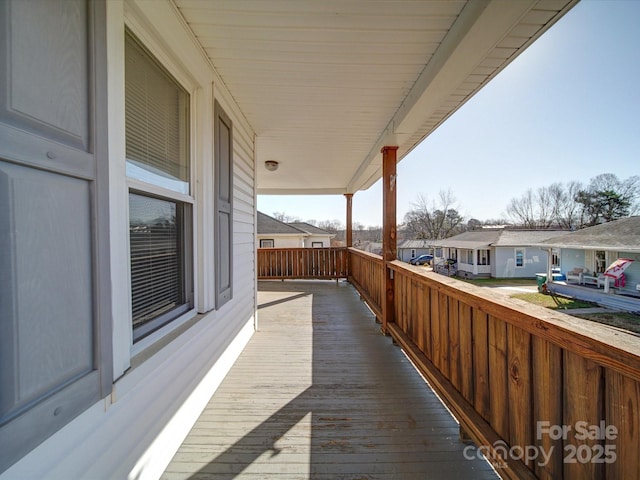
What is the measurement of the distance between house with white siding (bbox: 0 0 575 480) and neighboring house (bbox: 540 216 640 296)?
4.12 feet

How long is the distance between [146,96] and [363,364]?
105 inches

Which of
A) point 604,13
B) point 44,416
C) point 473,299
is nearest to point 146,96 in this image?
point 44,416

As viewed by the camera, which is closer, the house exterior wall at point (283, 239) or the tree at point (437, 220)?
the tree at point (437, 220)

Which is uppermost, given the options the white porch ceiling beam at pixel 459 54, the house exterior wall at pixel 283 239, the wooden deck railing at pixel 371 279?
the white porch ceiling beam at pixel 459 54

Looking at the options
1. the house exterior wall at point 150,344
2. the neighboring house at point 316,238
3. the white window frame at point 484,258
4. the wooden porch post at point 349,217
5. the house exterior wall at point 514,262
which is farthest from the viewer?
the neighboring house at point 316,238

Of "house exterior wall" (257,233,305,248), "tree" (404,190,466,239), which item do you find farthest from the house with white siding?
"house exterior wall" (257,233,305,248)

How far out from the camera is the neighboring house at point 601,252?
149cm

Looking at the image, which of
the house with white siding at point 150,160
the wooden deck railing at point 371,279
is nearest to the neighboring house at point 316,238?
the wooden deck railing at point 371,279

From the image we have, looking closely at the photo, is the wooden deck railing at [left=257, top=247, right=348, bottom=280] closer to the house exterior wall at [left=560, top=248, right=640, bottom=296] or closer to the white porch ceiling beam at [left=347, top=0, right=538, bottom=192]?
the white porch ceiling beam at [left=347, top=0, right=538, bottom=192]

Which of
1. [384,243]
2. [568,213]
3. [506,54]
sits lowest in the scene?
[384,243]

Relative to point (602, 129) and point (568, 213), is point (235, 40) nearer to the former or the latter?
point (602, 129)

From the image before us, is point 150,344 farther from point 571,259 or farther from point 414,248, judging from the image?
point 414,248

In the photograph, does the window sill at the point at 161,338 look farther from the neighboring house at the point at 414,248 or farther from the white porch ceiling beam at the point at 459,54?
the neighboring house at the point at 414,248

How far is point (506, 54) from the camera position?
5.57 feet
